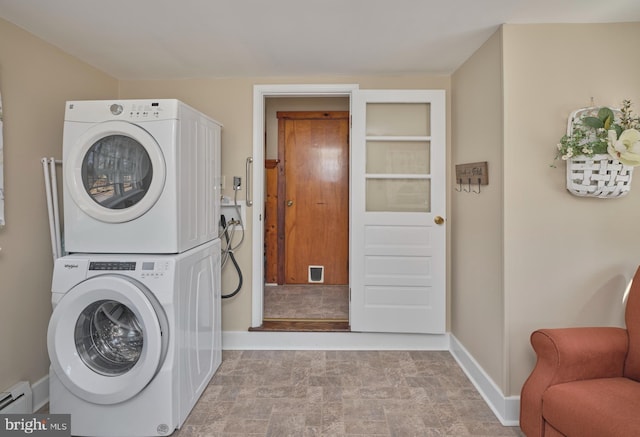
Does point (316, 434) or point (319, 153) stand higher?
point (319, 153)

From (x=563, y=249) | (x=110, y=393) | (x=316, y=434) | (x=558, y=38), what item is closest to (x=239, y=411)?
(x=316, y=434)

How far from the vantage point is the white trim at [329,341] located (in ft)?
9.53

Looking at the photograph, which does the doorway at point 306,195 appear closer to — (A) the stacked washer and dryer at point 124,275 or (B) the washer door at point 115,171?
(A) the stacked washer and dryer at point 124,275

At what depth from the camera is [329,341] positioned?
2.93 meters

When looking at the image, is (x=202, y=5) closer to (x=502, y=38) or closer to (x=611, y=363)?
(x=502, y=38)

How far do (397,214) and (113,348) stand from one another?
2105mm

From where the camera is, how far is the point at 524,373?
202 cm

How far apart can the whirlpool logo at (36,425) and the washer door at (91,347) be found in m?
0.16

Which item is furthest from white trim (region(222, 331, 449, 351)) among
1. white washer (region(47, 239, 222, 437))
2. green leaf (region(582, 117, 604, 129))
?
green leaf (region(582, 117, 604, 129))

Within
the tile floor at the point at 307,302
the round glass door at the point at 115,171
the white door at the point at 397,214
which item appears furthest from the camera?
the tile floor at the point at 307,302

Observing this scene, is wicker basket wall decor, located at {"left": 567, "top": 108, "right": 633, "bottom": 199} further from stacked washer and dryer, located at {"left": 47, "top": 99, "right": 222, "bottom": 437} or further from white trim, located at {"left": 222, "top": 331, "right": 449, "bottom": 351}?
stacked washer and dryer, located at {"left": 47, "top": 99, "right": 222, "bottom": 437}

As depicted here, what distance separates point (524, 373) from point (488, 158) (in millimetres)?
1279

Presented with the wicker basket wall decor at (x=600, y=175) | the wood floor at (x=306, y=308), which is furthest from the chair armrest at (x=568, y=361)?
the wood floor at (x=306, y=308)

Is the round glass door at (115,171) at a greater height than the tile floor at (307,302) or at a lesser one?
greater
